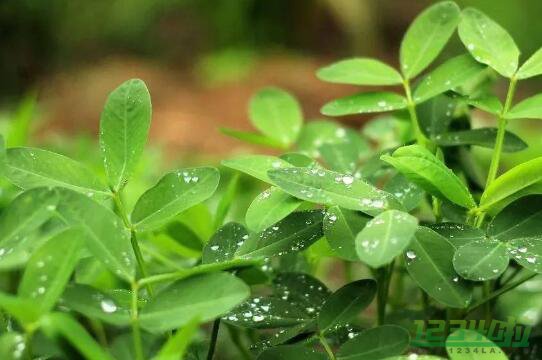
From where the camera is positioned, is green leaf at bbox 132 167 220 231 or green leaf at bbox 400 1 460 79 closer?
green leaf at bbox 132 167 220 231

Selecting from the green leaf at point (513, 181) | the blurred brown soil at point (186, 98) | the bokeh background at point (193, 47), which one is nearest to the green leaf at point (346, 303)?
the green leaf at point (513, 181)

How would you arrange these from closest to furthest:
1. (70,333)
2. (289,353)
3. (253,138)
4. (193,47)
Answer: (70,333)
(289,353)
(253,138)
(193,47)

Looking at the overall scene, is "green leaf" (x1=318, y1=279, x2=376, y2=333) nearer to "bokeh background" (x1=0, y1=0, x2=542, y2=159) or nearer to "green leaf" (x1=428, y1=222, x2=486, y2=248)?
"green leaf" (x1=428, y1=222, x2=486, y2=248)

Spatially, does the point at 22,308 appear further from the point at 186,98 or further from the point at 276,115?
the point at 186,98

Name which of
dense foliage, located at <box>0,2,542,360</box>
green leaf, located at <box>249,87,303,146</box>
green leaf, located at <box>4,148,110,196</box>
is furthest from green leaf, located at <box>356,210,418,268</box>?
green leaf, located at <box>249,87,303,146</box>

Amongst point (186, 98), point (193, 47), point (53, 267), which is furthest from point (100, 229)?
point (193, 47)

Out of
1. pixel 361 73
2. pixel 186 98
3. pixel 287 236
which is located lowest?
pixel 186 98
